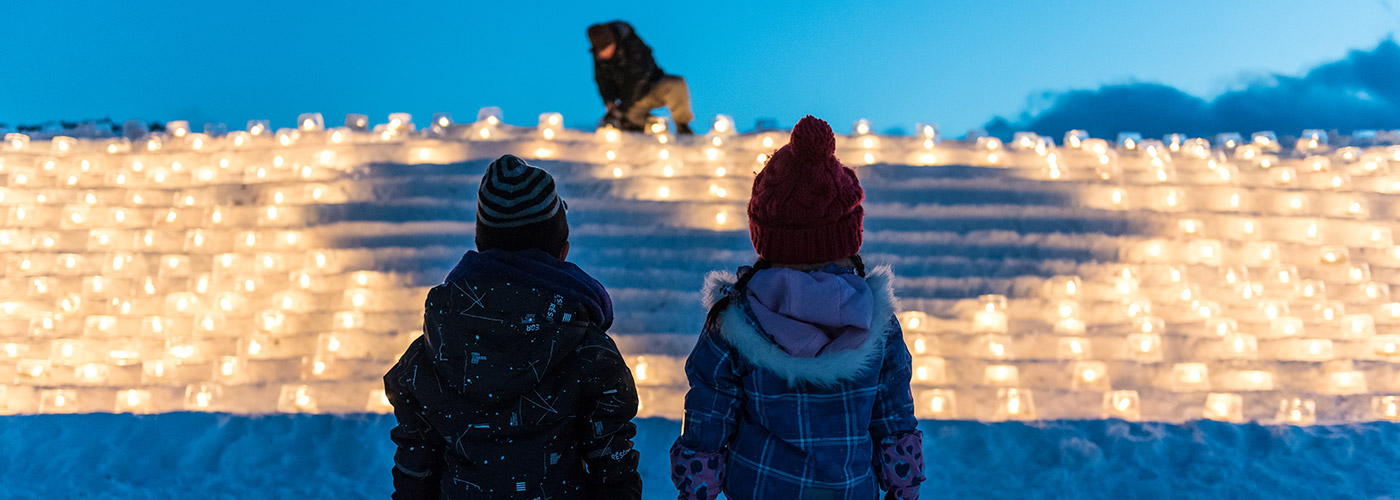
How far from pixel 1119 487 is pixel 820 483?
9.99ft

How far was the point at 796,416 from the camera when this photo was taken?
2.23 metres

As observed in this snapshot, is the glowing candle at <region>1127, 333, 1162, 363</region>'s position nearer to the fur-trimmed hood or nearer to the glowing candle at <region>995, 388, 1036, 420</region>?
the glowing candle at <region>995, 388, 1036, 420</region>

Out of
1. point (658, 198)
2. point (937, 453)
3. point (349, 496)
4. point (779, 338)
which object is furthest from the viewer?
point (658, 198)

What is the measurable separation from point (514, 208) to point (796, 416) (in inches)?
38.2

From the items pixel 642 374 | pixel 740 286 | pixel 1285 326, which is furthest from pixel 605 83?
pixel 1285 326

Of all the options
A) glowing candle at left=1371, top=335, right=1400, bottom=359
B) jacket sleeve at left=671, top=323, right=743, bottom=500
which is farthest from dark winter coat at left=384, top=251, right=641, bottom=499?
glowing candle at left=1371, top=335, right=1400, bottom=359

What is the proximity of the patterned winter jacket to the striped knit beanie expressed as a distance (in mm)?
564

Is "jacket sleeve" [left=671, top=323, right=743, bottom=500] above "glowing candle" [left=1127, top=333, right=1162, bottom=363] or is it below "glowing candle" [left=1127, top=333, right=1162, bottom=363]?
below

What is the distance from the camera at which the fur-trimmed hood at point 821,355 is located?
2182 millimetres

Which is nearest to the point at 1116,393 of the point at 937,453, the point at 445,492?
the point at 937,453

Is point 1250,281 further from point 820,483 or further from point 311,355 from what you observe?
point 311,355

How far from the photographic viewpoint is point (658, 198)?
5.60 meters

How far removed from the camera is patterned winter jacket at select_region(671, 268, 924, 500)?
2.21 meters

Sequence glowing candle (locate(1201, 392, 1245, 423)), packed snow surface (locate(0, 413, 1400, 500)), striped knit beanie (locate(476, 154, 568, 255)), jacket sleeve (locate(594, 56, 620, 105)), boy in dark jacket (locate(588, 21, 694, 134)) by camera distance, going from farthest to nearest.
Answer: jacket sleeve (locate(594, 56, 620, 105)) → boy in dark jacket (locate(588, 21, 694, 134)) → glowing candle (locate(1201, 392, 1245, 423)) → packed snow surface (locate(0, 413, 1400, 500)) → striped knit beanie (locate(476, 154, 568, 255))
